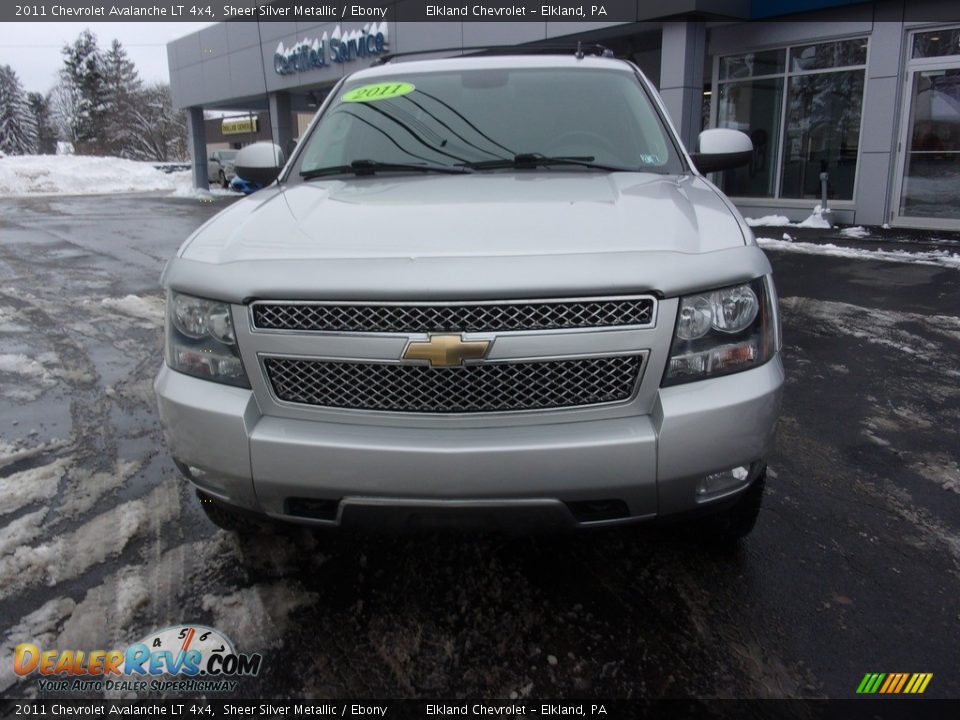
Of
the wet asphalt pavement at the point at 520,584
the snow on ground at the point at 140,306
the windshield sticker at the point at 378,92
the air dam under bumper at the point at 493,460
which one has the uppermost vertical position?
the windshield sticker at the point at 378,92

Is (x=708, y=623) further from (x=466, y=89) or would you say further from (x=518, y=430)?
(x=466, y=89)

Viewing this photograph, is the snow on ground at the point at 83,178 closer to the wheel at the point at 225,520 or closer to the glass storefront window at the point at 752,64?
the glass storefront window at the point at 752,64

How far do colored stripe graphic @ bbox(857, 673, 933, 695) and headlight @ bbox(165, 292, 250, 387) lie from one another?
6.40ft

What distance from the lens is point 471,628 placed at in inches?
89.3

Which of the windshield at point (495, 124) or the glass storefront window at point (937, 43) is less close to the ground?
the glass storefront window at point (937, 43)

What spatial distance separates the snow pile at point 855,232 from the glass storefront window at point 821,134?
1156 mm

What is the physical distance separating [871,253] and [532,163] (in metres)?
8.53

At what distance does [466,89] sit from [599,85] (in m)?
0.65

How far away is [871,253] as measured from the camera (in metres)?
9.82

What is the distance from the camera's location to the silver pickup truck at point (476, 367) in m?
1.91

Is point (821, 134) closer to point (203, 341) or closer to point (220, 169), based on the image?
point (203, 341)

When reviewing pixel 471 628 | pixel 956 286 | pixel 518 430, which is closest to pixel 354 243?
pixel 518 430

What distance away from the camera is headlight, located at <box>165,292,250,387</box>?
2098 mm

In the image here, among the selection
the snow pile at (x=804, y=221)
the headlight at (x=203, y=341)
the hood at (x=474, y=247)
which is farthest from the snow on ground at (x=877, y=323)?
the snow pile at (x=804, y=221)
